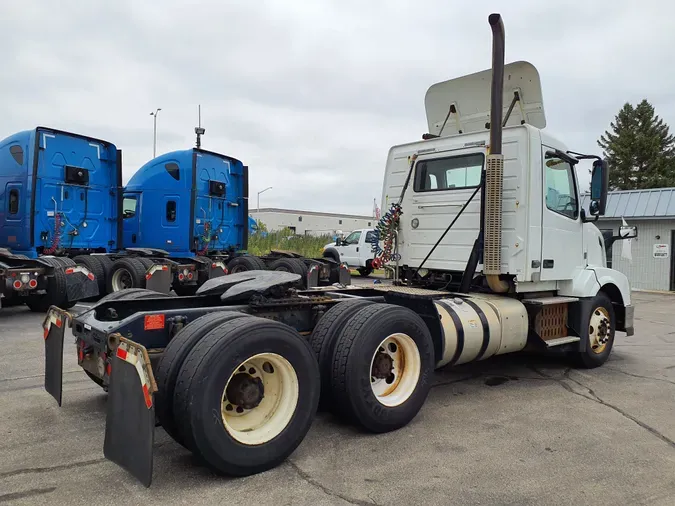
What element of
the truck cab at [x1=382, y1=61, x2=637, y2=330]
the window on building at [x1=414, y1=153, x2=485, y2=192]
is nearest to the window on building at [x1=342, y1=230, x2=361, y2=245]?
the truck cab at [x1=382, y1=61, x2=637, y2=330]

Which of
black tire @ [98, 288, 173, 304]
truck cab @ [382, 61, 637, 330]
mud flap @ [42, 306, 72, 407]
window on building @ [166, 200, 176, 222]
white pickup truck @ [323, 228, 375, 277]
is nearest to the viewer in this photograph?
mud flap @ [42, 306, 72, 407]

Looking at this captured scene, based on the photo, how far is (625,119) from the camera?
45094mm

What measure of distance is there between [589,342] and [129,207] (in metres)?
11.2

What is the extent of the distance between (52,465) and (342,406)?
2.01 m

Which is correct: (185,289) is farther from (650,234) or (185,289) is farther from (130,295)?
(650,234)

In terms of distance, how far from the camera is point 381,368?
4516 mm

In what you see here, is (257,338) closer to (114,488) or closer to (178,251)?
(114,488)

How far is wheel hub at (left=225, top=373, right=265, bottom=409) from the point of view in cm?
365

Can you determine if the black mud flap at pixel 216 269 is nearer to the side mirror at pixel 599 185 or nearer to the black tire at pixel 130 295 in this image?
the black tire at pixel 130 295

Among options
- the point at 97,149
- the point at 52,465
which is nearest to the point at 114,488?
the point at 52,465

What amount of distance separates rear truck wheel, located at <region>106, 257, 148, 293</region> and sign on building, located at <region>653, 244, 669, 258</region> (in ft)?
56.2

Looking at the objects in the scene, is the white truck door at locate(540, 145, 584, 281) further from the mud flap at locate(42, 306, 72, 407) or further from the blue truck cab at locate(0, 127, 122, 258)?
the blue truck cab at locate(0, 127, 122, 258)

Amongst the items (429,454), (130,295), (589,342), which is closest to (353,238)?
(589,342)

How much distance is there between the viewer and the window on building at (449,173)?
6379mm
